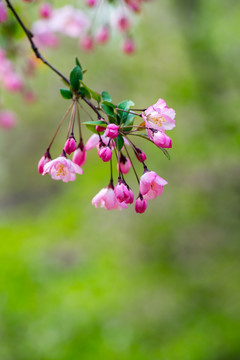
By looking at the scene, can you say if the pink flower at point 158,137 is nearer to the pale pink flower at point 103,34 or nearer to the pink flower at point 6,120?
the pale pink flower at point 103,34

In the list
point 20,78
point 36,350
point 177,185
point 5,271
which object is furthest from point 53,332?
point 20,78

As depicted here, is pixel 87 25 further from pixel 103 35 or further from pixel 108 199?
pixel 108 199

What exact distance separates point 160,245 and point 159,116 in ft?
11.7

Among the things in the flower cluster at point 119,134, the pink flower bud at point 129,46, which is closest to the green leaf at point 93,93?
the flower cluster at point 119,134

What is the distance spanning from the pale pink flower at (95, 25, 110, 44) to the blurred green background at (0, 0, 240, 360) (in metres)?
1.29

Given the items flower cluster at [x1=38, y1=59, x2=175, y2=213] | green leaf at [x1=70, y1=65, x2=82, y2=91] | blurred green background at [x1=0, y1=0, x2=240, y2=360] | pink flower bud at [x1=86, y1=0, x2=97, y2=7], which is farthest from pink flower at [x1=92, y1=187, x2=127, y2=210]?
blurred green background at [x1=0, y1=0, x2=240, y2=360]

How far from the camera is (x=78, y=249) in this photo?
16.0 ft

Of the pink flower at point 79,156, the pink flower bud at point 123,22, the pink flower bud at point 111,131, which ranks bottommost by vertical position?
the pink flower bud at point 111,131

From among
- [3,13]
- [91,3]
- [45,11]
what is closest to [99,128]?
[3,13]

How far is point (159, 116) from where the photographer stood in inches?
33.6

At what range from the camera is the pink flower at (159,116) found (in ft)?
2.68

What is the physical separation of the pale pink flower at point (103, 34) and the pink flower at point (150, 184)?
120 cm

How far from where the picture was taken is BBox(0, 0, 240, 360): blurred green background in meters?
3.09

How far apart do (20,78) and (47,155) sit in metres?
1.35
